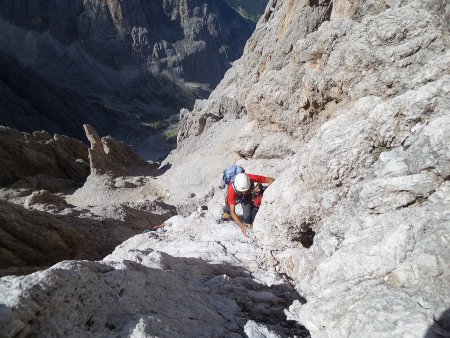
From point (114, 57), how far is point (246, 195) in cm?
9297

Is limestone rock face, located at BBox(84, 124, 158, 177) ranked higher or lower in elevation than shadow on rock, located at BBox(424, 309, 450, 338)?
lower

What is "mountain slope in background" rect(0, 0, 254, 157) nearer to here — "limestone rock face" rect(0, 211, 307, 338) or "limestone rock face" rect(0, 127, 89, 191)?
"limestone rock face" rect(0, 127, 89, 191)

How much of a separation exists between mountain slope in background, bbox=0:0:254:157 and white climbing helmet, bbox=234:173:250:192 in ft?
170

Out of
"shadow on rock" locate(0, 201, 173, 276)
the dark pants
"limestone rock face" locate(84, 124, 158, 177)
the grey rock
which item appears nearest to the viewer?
the dark pants

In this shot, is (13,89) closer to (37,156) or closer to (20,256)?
(37,156)

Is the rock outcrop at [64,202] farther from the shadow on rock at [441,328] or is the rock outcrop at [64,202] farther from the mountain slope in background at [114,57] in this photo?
the mountain slope in background at [114,57]

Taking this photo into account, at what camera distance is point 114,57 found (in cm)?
9075

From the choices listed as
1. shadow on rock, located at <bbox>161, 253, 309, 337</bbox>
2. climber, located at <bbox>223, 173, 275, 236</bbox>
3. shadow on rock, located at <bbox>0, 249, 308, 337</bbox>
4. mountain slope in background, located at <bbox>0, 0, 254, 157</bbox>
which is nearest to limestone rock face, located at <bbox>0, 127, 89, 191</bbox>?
climber, located at <bbox>223, 173, 275, 236</bbox>

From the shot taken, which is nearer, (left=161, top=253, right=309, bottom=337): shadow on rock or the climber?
(left=161, top=253, right=309, bottom=337): shadow on rock

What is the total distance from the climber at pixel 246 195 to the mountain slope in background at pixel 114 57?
51553 millimetres

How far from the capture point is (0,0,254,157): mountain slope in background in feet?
212

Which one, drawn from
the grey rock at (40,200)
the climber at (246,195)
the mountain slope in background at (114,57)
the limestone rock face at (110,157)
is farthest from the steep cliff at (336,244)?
the mountain slope in background at (114,57)

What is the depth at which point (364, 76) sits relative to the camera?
9.34m

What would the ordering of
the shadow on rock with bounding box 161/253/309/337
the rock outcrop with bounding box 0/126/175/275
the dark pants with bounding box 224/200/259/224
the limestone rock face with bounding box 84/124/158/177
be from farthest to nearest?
the limestone rock face with bounding box 84/124/158/177, the rock outcrop with bounding box 0/126/175/275, the dark pants with bounding box 224/200/259/224, the shadow on rock with bounding box 161/253/309/337
